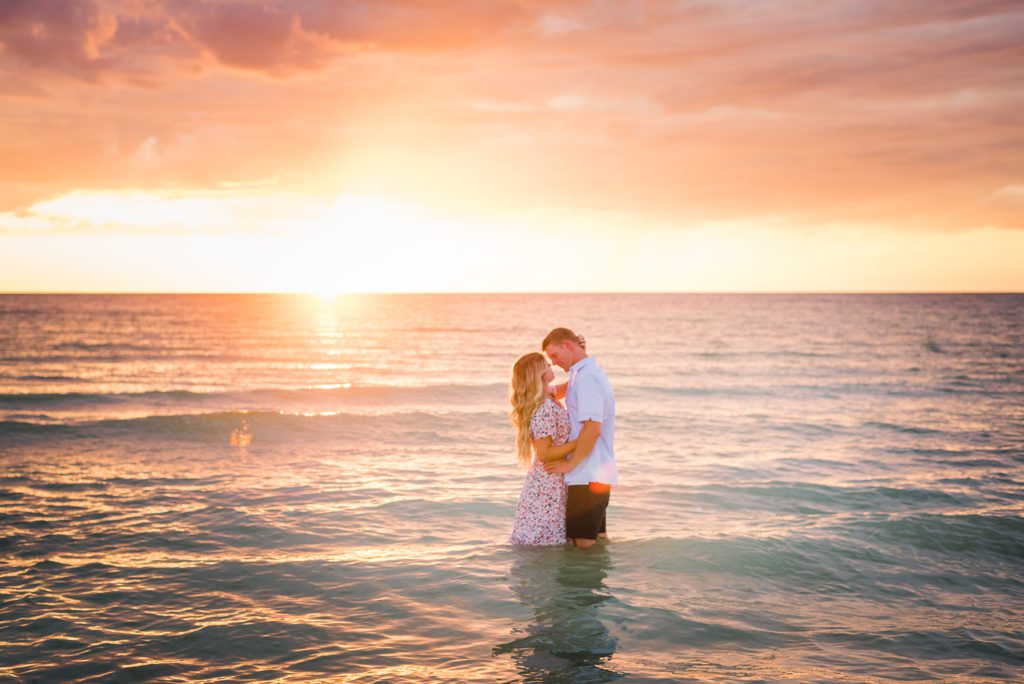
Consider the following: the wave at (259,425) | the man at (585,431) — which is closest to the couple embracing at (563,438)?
the man at (585,431)

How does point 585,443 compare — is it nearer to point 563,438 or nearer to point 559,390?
point 563,438

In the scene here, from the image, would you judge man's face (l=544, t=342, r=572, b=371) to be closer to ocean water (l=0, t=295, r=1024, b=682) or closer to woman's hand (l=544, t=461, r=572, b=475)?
woman's hand (l=544, t=461, r=572, b=475)

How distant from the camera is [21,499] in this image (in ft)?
39.3

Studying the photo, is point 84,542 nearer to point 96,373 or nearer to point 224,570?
point 224,570

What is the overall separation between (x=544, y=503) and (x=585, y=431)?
1.23 m

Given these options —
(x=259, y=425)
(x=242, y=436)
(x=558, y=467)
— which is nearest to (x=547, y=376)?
(x=558, y=467)

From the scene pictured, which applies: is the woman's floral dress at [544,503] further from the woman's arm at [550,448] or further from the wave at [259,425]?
the wave at [259,425]

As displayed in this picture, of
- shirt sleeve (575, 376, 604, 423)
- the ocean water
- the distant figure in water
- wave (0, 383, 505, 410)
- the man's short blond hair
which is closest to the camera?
the ocean water

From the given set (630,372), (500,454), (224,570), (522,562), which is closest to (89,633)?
(224,570)

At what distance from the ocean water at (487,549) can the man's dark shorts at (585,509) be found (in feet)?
1.45

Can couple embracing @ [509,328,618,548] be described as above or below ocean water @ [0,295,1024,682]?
above

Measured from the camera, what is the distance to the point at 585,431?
741 cm

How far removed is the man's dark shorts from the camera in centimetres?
793

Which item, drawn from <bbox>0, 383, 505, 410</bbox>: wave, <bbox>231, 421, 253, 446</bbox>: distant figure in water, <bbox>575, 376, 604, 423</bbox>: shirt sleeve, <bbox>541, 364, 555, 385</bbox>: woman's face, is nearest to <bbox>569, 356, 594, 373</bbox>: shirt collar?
<bbox>575, 376, 604, 423</bbox>: shirt sleeve
